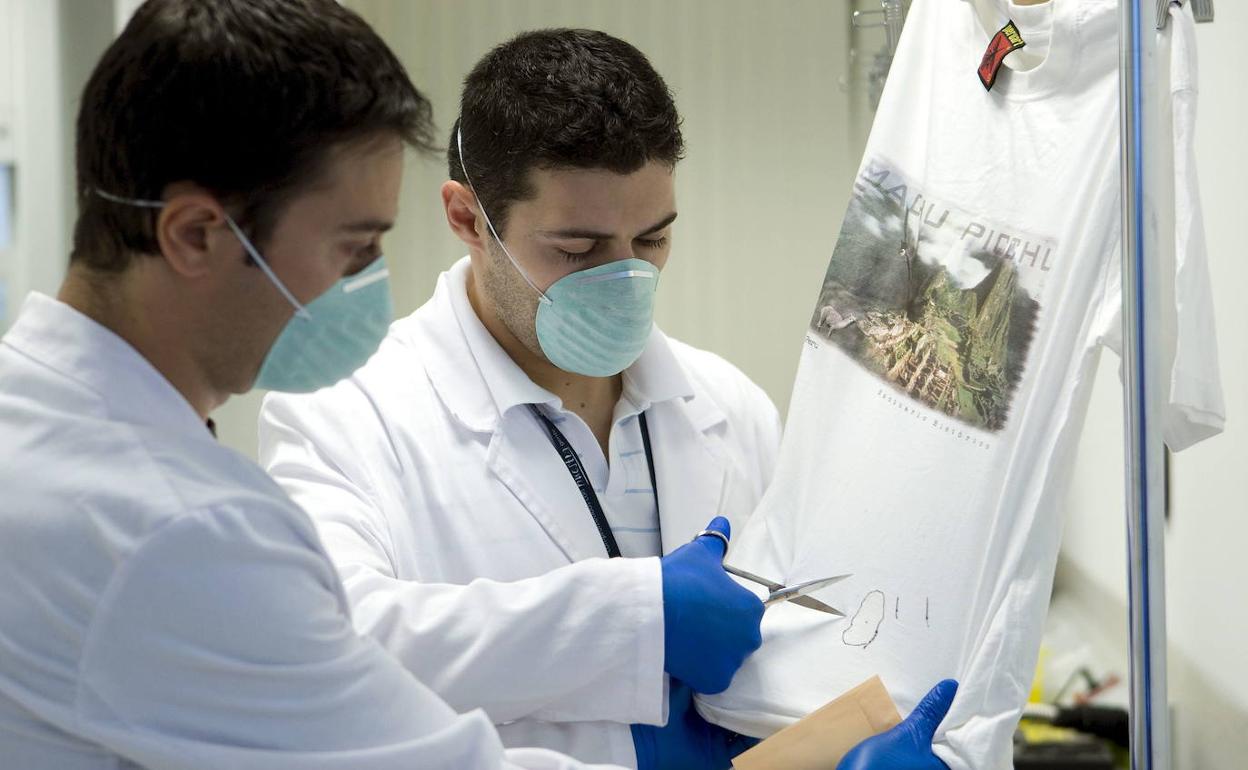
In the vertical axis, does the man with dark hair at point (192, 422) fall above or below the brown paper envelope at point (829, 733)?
above

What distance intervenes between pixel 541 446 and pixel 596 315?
181mm

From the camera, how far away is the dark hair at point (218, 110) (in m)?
0.84

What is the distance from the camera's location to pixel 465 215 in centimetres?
159

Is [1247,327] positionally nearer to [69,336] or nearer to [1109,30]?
[1109,30]

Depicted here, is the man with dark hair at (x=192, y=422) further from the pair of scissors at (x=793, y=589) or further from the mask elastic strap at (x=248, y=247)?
the pair of scissors at (x=793, y=589)

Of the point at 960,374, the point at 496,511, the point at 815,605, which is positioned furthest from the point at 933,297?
the point at 496,511

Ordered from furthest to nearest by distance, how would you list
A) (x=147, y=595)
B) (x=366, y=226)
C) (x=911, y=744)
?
(x=911, y=744) → (x=366, y=226) → (x=147, y=595)

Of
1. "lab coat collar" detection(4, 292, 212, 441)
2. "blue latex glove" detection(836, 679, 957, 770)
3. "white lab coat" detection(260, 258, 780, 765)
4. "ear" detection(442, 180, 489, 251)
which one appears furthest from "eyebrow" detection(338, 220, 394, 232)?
"blue latex glove" detection(836, 679, 957, 770)

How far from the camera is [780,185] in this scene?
3.26 metres

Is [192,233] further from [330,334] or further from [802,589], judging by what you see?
[802,589]

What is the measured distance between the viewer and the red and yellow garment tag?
1301 mm

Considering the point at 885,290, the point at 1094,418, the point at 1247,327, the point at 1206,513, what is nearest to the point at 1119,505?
the point at 1094,418

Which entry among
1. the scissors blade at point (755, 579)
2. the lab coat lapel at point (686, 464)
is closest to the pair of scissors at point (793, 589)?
the scissors blade at point (755, 579)

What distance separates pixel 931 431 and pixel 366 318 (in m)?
0.66
